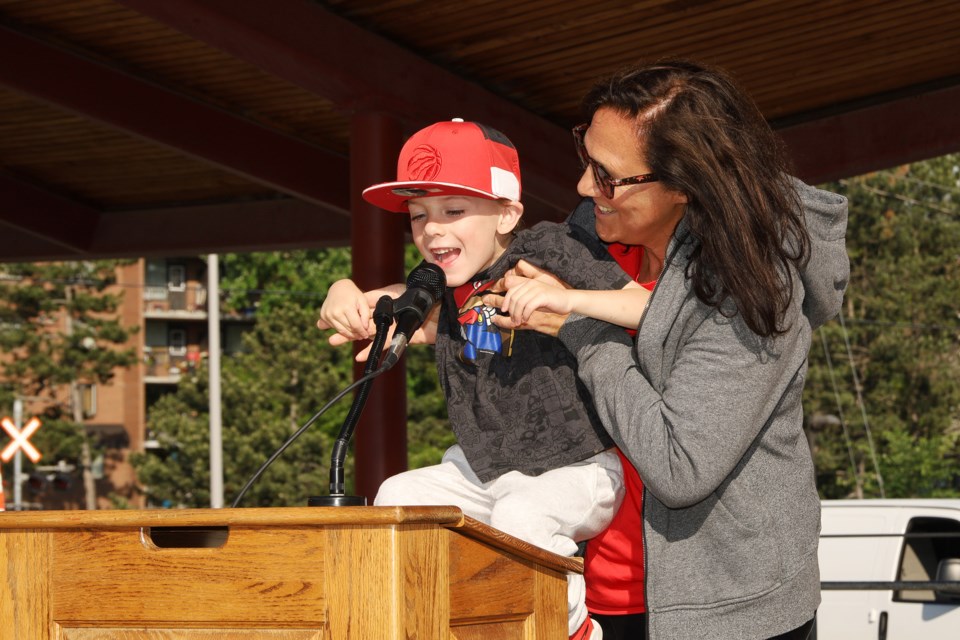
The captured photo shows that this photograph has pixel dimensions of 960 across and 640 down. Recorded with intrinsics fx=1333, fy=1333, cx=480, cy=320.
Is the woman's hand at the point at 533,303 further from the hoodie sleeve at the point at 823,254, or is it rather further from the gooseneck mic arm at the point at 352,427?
the hoodie sleeve at the point at 823,254

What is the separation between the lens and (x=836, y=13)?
672cm

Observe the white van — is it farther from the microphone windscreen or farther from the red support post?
the microphone windscreen

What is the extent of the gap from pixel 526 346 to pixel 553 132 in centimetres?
553

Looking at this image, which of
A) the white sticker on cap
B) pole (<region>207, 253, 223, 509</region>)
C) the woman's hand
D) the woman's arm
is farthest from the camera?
pole (<region>207, 253, 223, 509</region>)

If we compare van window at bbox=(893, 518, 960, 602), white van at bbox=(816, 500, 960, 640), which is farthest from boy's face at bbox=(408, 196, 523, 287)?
van window at bbox=(893, 518, 960, 602)

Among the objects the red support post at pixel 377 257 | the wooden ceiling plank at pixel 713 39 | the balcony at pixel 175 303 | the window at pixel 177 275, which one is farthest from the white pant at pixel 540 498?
the window at pixel 177 275

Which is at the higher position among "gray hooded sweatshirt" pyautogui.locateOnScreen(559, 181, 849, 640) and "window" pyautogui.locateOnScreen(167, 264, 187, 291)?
"window" pyautogui.locateOnScreen(167, 264, 187, 291)

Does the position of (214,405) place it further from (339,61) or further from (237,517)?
(237,517)

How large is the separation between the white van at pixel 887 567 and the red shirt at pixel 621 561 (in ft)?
18.9

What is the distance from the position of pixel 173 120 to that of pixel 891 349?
32.9 metres

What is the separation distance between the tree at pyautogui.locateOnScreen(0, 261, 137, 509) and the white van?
1618 inches

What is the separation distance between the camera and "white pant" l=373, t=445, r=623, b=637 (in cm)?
251

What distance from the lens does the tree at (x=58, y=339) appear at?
154ft

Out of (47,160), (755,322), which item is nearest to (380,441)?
(47,160)
